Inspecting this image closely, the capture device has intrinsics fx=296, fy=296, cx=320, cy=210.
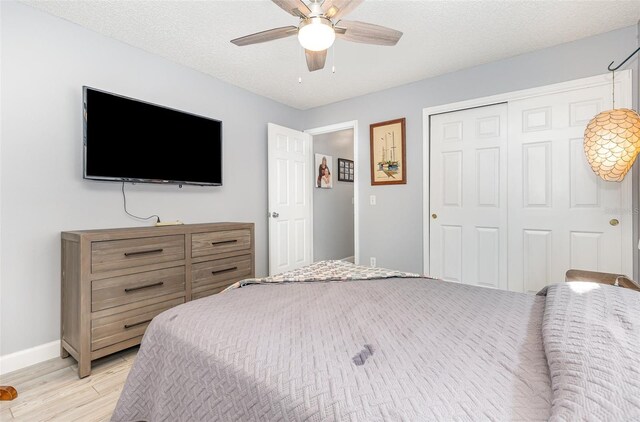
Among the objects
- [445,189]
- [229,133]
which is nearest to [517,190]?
[445,189]

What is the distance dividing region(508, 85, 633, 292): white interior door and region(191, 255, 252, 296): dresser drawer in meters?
2.62

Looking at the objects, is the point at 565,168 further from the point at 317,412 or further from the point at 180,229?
the point at 180,229

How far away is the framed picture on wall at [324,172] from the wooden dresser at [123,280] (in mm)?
2381

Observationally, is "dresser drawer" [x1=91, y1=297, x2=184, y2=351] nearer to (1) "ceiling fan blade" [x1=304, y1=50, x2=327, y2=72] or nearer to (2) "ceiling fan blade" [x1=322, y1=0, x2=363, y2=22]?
(1) "ceiling fan blade" [x1=304, y1=50, x2=327, y2=72]

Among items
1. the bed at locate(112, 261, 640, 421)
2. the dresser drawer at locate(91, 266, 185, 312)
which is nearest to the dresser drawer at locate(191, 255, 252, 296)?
the dresser drawer at locate(91, 266, 185, 312)

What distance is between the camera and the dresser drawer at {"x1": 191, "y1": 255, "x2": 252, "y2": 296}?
8.19 feet

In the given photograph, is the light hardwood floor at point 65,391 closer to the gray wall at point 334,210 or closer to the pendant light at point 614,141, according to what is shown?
the gray wall at point 334,210

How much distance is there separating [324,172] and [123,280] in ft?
10.9

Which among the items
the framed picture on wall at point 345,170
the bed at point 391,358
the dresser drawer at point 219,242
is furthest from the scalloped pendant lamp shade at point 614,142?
the framed picture on wall at point 345,170

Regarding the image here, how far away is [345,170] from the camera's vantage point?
533cm

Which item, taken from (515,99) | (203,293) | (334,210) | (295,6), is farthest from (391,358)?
(334,210)

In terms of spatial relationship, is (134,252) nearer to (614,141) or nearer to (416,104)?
(416,104)

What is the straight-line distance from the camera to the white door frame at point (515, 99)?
238cm

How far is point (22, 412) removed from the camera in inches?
62.6
